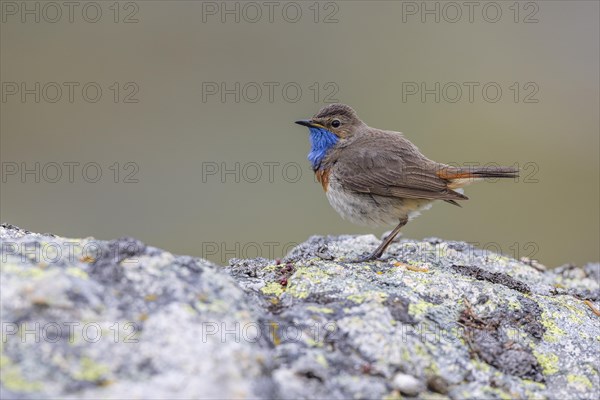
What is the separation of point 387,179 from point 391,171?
122 mm

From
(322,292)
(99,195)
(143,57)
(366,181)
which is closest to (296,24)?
(143,57)

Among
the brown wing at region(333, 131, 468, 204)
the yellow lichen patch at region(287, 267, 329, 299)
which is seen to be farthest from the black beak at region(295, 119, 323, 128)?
the yellow lichen patch at region(287, 267, 329, 299)

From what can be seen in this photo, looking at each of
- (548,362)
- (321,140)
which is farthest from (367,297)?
(321,140)

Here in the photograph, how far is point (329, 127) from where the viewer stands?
7.89 meters

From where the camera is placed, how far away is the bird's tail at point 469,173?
6566 mm

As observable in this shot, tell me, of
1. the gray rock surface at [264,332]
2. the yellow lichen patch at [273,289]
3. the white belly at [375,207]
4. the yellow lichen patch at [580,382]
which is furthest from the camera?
the white belly at [375,207]

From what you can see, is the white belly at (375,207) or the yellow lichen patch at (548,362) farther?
Answer: the white belly at (375,207)

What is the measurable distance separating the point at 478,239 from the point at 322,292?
36.3 feet

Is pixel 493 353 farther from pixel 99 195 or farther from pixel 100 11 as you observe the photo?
pixel 100 11

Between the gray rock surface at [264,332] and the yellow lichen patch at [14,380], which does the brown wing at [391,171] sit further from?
the yellow lichen patch at [14,380]

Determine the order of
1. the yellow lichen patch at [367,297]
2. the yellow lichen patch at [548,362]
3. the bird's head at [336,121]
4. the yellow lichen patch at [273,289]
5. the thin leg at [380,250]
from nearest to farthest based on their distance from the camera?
the yellow lichen patch at [548,362]
the yellow lichen patch at [367,297]
the yellow lichen patch at [273,289]
the thin leg at [380,250]
the bird's head at [336,121]

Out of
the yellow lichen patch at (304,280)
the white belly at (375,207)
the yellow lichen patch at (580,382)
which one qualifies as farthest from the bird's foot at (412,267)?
the white belly at (375,207)

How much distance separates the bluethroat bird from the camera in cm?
690

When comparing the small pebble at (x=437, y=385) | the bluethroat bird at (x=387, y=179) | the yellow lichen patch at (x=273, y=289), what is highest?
the bluethroat bird at (x=387, y=179)
